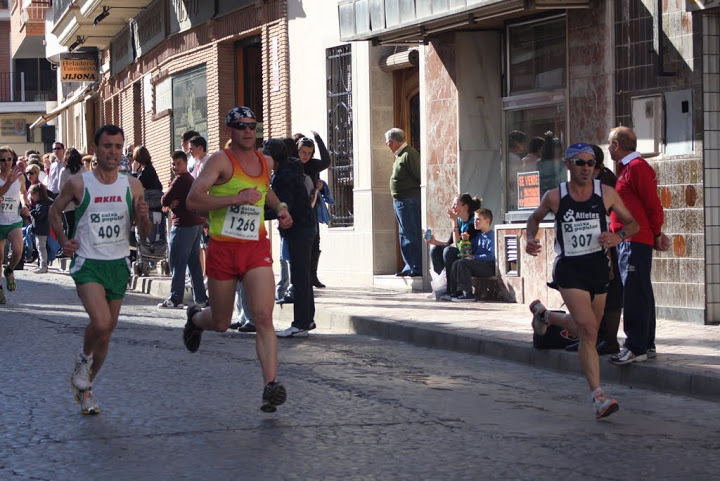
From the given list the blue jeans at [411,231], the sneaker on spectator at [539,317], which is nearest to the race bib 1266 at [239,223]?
the sneaker on spectator at [539,317]

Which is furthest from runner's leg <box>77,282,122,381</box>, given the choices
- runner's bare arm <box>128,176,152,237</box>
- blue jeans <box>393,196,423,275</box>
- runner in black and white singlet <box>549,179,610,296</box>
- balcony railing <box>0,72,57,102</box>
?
balcony railing <box>0,72,57,102</box>

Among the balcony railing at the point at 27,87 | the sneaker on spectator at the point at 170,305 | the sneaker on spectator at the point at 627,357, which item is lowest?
the sneaker on spectator at the point at 627,357

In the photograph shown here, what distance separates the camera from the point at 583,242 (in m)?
8.66

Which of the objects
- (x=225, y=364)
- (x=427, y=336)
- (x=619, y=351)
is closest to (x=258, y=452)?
(x=225, y=364)

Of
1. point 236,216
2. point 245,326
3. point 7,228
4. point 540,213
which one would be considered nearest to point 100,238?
point 236,216

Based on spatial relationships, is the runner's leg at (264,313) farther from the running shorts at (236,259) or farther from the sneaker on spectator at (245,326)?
the sneaker on spectator at (245,326)

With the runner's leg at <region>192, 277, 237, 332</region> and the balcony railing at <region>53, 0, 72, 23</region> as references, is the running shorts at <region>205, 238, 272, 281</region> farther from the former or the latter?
the balcony railing at <region>53, 0, 72, 23</region>

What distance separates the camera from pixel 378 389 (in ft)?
30.9

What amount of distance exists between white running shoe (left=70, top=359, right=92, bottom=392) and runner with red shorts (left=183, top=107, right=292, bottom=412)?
2.95 feet

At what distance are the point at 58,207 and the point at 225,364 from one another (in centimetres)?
266

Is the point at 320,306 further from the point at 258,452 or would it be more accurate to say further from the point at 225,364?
the point at 258,452

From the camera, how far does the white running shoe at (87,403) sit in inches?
320

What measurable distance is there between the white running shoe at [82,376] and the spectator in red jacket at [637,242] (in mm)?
4028

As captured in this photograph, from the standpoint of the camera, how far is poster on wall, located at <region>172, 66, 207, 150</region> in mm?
25984
